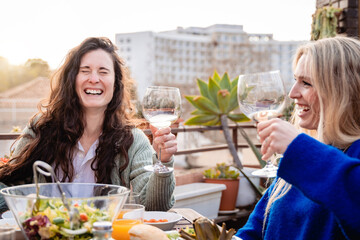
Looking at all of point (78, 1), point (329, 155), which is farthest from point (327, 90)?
point (78, 1)

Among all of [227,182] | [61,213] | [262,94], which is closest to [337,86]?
[262,94]

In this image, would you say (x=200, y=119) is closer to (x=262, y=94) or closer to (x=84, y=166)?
(x=84, y=166)

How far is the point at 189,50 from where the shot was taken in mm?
95500

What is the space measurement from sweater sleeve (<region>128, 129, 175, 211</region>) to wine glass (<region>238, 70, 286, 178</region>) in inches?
19.2

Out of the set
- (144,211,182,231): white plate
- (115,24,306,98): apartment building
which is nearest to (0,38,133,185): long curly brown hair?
(144,211,182,231): white plate

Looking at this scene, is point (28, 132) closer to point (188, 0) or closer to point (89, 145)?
point (89, 145)

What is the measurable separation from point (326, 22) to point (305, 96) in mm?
3427

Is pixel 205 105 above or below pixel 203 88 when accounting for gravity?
below

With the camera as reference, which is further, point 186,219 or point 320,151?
point 186,219

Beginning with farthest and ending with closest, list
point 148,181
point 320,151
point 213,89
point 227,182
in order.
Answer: point 213,89, point 227,182, point 148,181, point 320,151

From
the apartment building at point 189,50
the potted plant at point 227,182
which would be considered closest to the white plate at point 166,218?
the potted plant at point 227,182

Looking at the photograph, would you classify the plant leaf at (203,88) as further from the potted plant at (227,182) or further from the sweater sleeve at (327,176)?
the sweater sleeve at (327,176)

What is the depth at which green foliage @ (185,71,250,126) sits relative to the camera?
178 inches

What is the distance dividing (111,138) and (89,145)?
13cm
